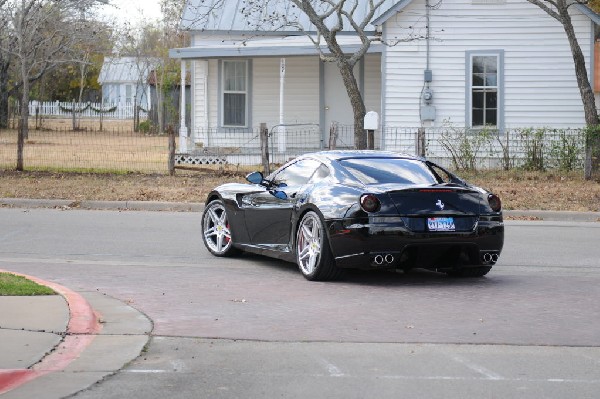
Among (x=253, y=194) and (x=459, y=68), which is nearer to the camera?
(x=253, y=194)

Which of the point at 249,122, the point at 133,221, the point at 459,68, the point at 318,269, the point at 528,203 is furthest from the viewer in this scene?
the point at 249,122

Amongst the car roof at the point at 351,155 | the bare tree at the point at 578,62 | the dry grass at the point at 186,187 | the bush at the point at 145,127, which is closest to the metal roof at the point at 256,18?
the bare tree at the point at 578,62

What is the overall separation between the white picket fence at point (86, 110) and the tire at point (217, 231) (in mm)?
58498

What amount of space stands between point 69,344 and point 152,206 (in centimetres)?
1269

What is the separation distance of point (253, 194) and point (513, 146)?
592 inches

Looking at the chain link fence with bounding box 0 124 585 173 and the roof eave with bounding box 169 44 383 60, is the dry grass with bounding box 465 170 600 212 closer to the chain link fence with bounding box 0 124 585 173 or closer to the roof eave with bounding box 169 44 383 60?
the chain link fence with bounding box 0 124 585 173

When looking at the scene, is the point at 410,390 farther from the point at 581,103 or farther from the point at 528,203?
the point at 581,103

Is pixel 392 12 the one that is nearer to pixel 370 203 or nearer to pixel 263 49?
pixel 263 49

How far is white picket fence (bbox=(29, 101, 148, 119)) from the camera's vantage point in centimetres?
7557

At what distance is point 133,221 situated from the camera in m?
18.0

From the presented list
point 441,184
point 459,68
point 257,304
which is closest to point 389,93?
point 459,68

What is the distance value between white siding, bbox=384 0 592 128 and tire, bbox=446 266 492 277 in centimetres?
1686

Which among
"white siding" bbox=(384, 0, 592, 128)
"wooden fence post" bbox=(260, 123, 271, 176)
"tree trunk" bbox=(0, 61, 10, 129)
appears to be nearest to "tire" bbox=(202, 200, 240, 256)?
"wooden fence post" bbox=(260, 123, 271, 176)

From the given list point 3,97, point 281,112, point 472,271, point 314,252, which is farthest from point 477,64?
point 3,97
